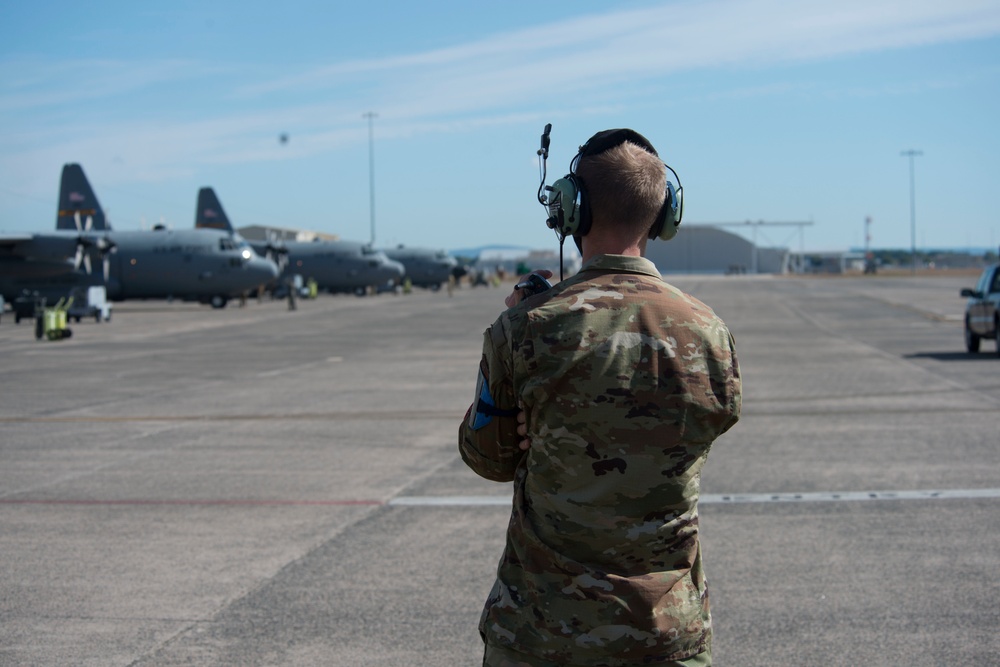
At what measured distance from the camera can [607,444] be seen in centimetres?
268

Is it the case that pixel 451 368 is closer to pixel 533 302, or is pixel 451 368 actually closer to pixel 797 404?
pixel 797 404

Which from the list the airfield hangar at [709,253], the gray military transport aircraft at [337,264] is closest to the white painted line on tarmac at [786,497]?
the gray military transport aircraft at [337,264]

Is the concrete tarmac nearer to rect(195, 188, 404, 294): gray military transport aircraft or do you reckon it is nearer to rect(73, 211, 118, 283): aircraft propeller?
rect(73, 211, 118, 283): aircraft propeller

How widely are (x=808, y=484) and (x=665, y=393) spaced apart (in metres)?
6.77

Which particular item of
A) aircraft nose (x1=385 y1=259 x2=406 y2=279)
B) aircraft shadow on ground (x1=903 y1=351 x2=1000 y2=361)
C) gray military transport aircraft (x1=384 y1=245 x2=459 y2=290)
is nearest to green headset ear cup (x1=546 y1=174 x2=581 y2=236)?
aircraft shadow on ground (x1=903 y1=351 x2=1000 y2=361)

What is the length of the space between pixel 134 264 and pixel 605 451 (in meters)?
45.3

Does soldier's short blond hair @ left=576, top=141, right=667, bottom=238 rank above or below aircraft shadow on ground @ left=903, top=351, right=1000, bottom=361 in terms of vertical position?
above

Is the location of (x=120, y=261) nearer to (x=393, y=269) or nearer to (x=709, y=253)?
(x=393, y=269)

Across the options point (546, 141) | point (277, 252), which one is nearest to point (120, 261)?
point (277, 252)

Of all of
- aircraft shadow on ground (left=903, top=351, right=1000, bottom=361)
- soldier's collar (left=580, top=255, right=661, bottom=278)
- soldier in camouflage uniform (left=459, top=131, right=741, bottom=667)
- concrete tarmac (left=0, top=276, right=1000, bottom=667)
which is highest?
soldier's collar (left=580, top=255, right=661, bottom=278)

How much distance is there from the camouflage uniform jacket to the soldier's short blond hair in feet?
0.38

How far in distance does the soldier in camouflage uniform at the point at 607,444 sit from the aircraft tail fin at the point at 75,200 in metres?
55.4

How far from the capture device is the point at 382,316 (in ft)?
137

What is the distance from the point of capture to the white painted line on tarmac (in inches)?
329
